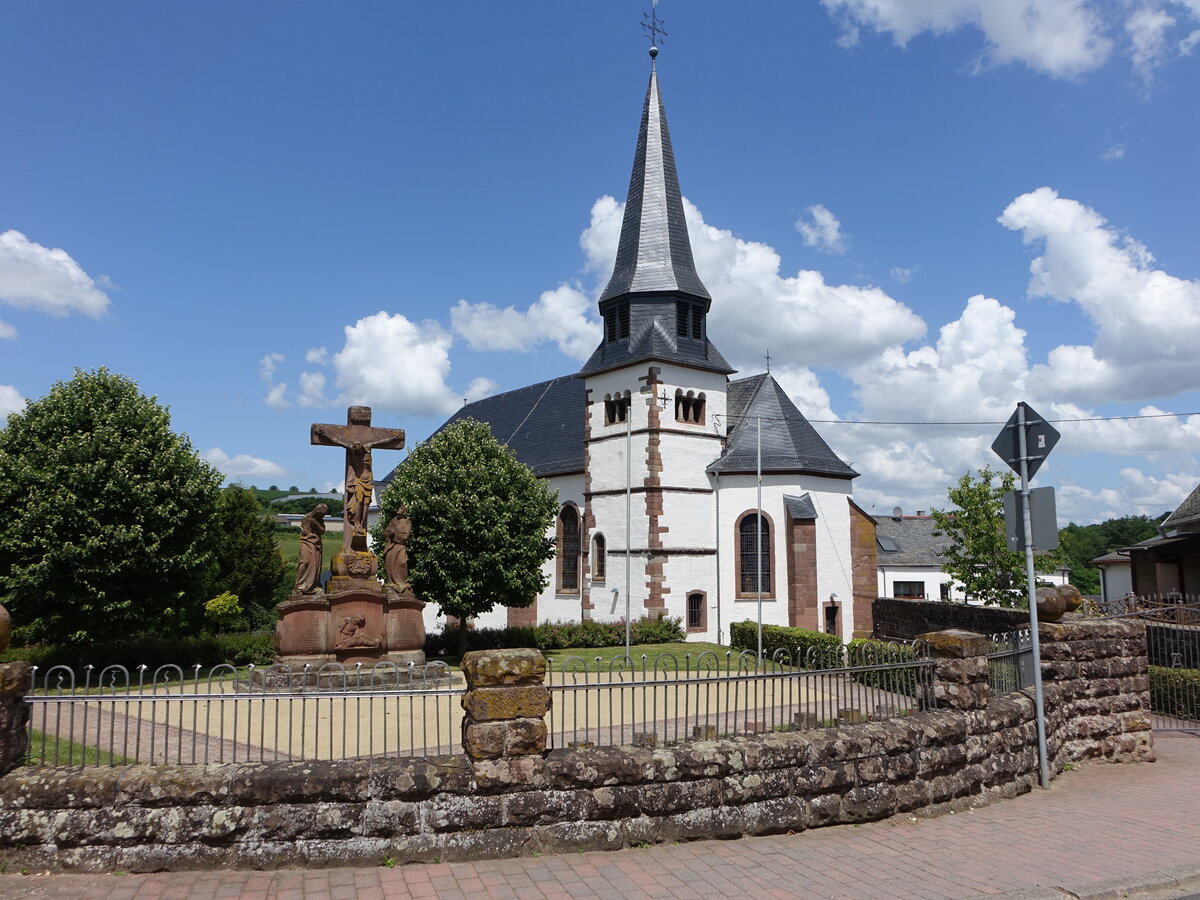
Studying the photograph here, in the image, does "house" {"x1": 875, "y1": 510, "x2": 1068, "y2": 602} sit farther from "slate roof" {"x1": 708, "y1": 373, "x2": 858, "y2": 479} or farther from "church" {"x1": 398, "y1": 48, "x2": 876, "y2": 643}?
"church" {"x1": 398, "y1": 48, "x2": 876, "y2": 643}

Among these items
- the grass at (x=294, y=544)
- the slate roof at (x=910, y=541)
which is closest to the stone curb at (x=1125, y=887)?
the slate roof at (x=910, y=541)

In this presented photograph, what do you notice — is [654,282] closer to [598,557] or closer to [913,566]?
[598,557]

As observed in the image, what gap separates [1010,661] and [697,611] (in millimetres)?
21007

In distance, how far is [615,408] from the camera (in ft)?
107

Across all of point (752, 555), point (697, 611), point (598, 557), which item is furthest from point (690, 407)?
point (697, 611)

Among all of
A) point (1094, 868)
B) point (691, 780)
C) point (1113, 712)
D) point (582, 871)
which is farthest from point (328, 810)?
point (1113, 712)

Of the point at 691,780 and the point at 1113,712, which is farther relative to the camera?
the point at 1113,712

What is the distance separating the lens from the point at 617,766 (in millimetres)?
6535

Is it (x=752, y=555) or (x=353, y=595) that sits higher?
(x=752, y=555)

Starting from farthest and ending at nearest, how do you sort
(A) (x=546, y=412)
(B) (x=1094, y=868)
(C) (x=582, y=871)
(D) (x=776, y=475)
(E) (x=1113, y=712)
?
1. (A) (x=546, y=412)
2. (D) (x=776, y=475)
3. (E) (x=1113, y=712)
4. (B) (x=1094, y=868)
5. (C) (x=582, y=871)

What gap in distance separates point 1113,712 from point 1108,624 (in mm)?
1123

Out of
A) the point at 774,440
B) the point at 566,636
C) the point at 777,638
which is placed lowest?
the point at 566,636

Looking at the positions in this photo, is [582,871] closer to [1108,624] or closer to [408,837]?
Result: [408,837]

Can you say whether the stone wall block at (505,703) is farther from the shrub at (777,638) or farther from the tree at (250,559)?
the tree at (250,559)
